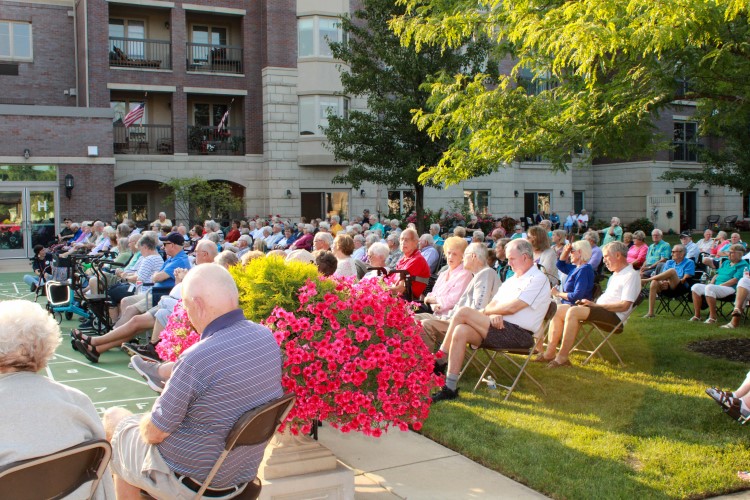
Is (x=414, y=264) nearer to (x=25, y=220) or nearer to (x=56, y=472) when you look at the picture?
(x=56, y=472)

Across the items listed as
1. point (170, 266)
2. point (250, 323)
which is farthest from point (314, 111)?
point (250, 323)

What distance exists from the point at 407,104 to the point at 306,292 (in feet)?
52.7

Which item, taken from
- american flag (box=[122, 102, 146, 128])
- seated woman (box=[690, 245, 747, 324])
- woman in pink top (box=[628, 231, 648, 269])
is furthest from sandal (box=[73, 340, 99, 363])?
american flag (box=[122, 102, 146, 128])

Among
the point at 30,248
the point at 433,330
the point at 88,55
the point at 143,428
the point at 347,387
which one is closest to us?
the point at 143,428

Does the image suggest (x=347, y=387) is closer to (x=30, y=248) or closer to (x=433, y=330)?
(x=433, y=330)

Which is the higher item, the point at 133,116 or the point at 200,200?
the point at 133,116

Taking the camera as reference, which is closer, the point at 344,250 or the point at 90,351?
the point at 90,351

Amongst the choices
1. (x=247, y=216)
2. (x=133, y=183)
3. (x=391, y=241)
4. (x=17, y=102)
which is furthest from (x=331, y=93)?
(x=391, y=241)

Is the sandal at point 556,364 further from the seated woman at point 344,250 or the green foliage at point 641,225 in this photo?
the green foliage at point 641,225

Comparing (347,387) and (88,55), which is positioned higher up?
(88,55)

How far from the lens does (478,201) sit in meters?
34.6

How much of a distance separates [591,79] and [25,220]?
74.5 feet

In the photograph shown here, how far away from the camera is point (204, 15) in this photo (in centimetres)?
2988

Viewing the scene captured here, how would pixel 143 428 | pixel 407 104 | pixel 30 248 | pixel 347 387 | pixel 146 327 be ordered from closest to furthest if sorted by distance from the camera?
pixel 143 428
pixel 347 387
pixel 146 327
pixel 407 104
pixel 30 248
